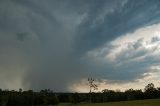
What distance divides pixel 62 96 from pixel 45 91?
1281cm

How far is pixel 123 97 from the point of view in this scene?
173625mm

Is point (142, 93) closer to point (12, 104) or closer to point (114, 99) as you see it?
point (114, 99)

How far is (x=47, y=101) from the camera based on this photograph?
148m

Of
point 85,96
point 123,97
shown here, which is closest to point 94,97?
point 85,96

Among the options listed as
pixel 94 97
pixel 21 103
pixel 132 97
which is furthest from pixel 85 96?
pixel 21 103

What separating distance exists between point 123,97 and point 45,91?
54.7 meters

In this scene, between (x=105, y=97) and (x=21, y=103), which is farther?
(x=105, y=97)

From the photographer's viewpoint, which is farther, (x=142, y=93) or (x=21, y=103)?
(x=142, y=93)

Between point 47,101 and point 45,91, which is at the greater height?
point 45,91

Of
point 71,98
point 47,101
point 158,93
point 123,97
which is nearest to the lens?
point 47,101

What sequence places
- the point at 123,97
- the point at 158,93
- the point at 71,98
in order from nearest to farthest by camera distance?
the point at 71,98 → the point at 123,97 → the point at 158,93

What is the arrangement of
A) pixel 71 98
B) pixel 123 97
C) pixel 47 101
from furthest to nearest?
pixel 123 97, pixel 71 98, pixel 47 101

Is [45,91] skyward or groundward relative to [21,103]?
skyward

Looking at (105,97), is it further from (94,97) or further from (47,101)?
(47,101)
